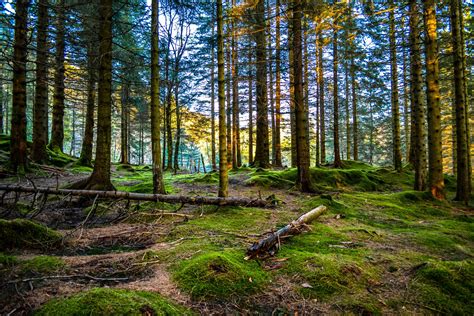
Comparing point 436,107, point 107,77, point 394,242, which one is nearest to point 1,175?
point 107,77

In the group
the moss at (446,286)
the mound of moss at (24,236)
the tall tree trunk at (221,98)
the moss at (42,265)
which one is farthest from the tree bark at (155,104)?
the moss at (446,286)

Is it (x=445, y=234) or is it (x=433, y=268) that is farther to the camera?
(x=445, y=234)

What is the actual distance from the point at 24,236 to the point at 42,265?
43.9 inches

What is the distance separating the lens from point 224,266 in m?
2.98

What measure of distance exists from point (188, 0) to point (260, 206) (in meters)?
5.94

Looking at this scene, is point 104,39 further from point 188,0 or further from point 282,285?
point 282,285

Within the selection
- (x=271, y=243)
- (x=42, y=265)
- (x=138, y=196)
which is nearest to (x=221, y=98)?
(x=138, y=196)

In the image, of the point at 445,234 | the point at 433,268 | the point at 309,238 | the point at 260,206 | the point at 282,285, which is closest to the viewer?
the point at 282,285

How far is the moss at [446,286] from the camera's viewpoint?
2.67 m

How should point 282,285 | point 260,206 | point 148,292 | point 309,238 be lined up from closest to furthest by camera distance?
1. point 148,292
2. point 282,285
3. point 309,238
4. point 260,206

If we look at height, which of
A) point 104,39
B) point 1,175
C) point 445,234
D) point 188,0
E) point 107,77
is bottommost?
point 445,234

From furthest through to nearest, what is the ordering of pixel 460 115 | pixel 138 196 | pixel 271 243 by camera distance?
pixel 460 115 < pixel 138 196 < pixel 271 243

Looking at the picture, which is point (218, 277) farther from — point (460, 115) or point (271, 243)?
point (460, 115)

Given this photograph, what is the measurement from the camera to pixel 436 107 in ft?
28.2
